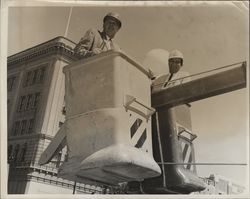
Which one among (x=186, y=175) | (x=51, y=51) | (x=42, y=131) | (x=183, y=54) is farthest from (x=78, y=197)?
(x=183, y=54)

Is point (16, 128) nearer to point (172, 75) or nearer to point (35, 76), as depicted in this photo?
point (35, 76)

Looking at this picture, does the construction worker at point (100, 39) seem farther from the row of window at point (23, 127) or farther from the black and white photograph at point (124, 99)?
the row of window at point (23, 127)

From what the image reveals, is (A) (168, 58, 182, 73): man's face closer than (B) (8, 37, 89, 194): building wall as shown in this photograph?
No

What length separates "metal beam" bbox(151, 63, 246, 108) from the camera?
1.33m

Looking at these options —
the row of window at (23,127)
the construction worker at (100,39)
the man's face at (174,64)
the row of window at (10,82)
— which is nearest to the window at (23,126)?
the row of window at (23,127)

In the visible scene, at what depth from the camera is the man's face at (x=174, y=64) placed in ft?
4.52

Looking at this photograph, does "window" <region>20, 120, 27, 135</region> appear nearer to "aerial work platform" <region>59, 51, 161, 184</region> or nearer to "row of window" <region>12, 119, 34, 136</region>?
"row of window" <region>12, 119, 34, 136</region>

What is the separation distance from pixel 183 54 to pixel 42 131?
21.6 inches

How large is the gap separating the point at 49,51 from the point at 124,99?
31 centimetres

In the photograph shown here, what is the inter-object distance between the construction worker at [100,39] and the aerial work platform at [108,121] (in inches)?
1.3

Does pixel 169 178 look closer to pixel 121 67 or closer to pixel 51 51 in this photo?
pixel 121 67

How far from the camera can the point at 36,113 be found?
130cm

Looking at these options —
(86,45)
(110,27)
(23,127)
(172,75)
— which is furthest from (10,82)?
(172,75)

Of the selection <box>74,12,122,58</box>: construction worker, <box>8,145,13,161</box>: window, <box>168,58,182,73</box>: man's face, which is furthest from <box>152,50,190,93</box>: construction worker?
<box>8,145,13,161</box>: window
